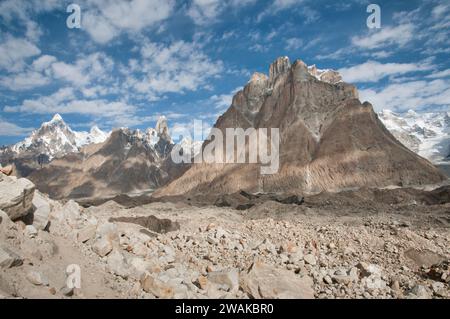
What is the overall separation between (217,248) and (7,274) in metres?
7.26

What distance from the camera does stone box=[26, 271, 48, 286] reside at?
7410mm

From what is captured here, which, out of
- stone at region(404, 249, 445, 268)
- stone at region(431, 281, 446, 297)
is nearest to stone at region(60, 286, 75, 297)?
stone at region(431, 281, 446, 297)

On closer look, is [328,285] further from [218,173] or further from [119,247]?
[218,173]

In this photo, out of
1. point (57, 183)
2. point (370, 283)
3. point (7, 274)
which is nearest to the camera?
point (7, 274)

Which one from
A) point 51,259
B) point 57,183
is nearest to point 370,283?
point 51,259

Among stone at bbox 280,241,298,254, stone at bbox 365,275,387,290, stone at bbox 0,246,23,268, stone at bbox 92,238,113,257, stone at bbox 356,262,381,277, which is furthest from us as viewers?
stone at bbox 280,241,298,254

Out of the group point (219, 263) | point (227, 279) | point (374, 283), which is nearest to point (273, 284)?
point (227, 279)

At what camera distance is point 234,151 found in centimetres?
9931

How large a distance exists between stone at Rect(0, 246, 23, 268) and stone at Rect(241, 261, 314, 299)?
529 cm

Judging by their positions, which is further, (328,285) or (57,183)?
(57,183)

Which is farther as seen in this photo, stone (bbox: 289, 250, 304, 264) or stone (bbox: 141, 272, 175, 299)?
stone (bbox: 289, 250, 304, 264)

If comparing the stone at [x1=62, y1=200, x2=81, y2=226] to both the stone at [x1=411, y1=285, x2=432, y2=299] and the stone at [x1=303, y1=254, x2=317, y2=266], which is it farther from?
the stone at [x1=411, y1=285, x2=432, y2=299]

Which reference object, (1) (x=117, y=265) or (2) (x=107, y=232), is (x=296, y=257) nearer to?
(1) (x=117, y=265)

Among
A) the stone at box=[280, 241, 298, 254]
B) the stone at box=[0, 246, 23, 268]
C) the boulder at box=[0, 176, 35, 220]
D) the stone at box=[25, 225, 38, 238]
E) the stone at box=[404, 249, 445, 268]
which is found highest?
the boulder at box=[0, 176, 35, 220]
